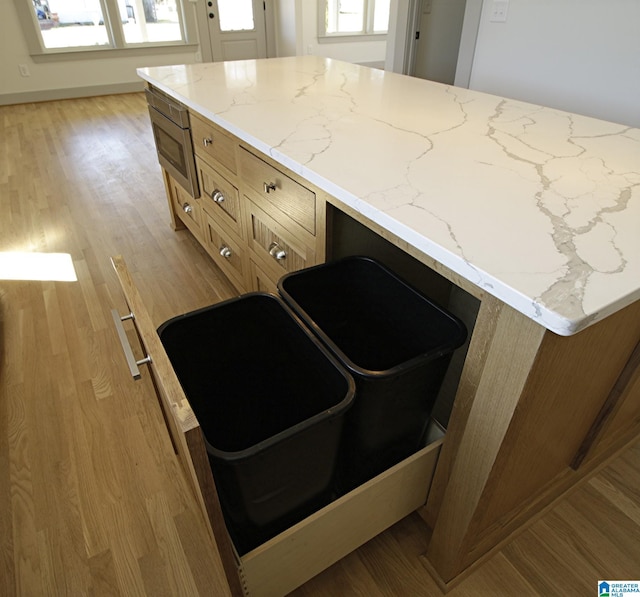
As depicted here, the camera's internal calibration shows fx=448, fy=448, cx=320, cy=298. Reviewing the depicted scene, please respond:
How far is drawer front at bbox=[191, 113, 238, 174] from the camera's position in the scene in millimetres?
1509

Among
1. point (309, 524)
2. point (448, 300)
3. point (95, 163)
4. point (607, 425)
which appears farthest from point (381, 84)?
point (95, 163)

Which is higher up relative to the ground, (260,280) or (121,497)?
(260,280)

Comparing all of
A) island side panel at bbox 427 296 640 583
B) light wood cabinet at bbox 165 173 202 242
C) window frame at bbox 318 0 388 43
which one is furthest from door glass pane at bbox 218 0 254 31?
island side panel at bbox 427 296 640 583

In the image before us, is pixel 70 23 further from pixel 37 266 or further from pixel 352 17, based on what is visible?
pixel 37 266

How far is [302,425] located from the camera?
0.71 metres

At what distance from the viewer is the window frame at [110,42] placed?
5.16 metres

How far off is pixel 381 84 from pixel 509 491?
1470 millimetres

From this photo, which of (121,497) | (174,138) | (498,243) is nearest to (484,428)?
(498,243)

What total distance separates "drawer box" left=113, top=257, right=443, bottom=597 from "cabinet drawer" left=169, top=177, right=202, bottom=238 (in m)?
1.28

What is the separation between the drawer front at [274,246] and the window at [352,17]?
5.91m

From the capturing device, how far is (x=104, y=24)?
18.4ft

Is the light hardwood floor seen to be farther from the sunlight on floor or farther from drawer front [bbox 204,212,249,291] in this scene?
drawer front [bbox 204,212,249,291]

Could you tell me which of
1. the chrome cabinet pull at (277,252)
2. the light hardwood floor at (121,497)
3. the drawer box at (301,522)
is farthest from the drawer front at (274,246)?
the light hardwood floor at (121,497)

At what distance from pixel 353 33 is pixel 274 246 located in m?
6.56
